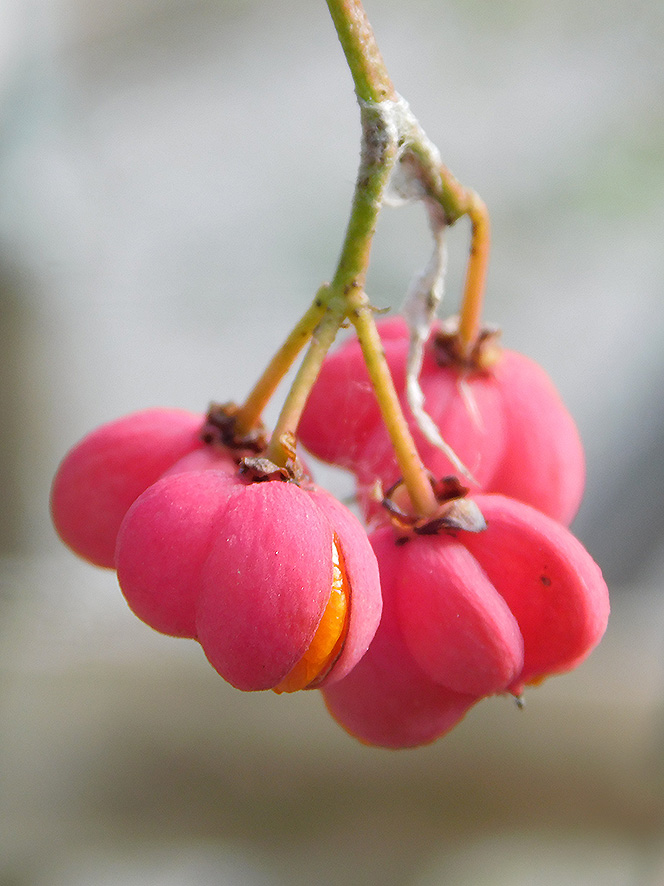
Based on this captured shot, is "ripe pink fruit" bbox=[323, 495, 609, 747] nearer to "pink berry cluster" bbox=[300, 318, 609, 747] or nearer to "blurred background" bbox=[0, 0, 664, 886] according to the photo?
"pink berry cluster" bbox=[300, 318, 609, 747]

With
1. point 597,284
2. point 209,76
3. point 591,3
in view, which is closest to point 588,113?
point 591,3

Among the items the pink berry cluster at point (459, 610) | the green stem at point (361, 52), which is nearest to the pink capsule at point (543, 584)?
the pink berry cluster at point (459, 610)

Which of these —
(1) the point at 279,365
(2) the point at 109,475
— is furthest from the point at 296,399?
(2) the point at 109,475

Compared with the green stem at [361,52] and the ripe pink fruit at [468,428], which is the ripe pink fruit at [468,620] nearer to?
the ripe pink fruit at [468,428]

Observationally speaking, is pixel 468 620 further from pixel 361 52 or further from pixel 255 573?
pixel 361 52

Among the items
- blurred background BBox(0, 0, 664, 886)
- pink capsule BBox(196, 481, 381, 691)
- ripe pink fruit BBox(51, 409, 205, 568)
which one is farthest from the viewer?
blurred background BBox(0, 0, 664, 886)

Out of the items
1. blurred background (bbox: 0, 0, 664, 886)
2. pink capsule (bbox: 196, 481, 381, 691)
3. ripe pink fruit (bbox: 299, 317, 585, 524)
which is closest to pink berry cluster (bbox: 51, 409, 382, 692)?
pink capsule (bbox: 196, 481, 381, 691)

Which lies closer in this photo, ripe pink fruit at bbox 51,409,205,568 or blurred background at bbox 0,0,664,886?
ripe pink fruit at bbox 51,409,205,568

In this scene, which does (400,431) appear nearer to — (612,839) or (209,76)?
(209,76)
